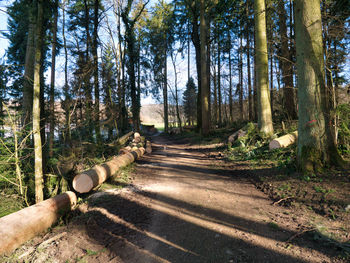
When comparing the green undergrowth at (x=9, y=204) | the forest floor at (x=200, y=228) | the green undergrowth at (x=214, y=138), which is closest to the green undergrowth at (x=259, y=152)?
the forest floor at (x=200, y=228)

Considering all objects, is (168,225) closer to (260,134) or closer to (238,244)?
(238,244)

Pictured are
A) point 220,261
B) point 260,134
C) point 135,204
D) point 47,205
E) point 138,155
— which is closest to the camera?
point 220,261

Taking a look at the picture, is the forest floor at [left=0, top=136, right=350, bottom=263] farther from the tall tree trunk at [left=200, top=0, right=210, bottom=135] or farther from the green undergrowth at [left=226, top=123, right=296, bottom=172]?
the tall tree trunk at [left=200, top=0, right=210, bottom=135]

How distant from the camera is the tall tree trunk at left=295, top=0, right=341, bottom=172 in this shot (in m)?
4.07

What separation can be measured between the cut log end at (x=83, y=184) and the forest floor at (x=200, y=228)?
272 mm

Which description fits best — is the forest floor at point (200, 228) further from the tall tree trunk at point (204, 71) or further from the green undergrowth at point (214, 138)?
the tall tree trunk at point (204, 71)

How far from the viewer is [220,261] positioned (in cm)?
220

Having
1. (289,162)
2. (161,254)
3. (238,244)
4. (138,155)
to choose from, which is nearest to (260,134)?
(289,162)

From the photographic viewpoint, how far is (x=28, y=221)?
284cm

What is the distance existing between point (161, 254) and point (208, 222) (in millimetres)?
986

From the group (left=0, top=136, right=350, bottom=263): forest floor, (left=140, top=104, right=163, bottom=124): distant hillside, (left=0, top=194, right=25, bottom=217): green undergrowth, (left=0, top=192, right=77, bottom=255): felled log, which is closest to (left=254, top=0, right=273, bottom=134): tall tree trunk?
(left=0, top=136, right=350, bottom=263): forest floor

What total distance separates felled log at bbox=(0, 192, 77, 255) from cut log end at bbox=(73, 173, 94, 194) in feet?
2.08

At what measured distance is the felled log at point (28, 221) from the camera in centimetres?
249

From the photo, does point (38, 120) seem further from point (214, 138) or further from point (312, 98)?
point (214, 138)
